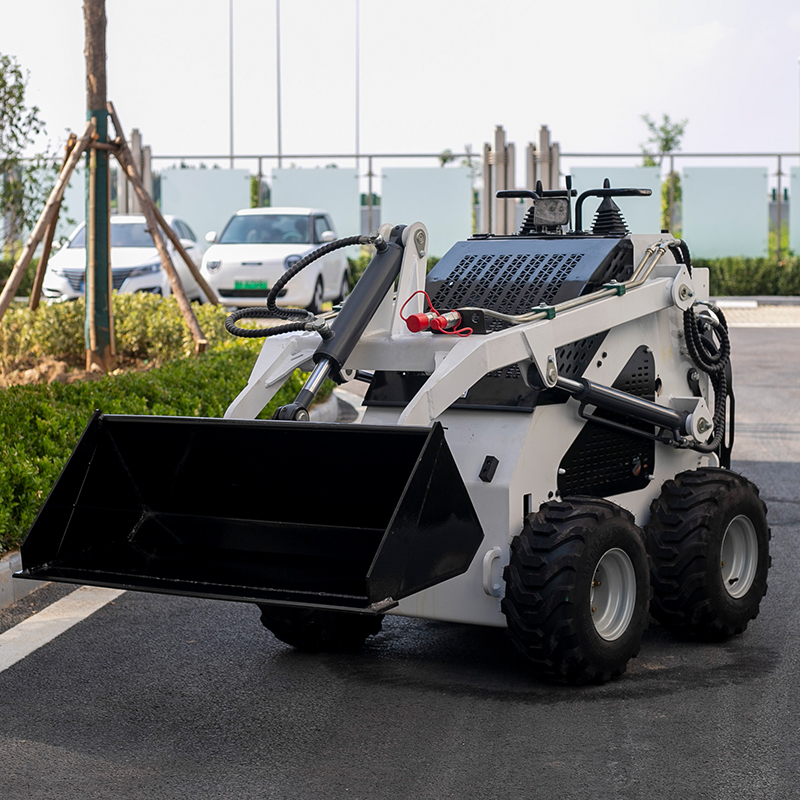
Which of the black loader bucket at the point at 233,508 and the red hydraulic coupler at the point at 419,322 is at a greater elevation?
the red hydraulic coupler at the point at 419,322

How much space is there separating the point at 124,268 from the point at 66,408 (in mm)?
12638

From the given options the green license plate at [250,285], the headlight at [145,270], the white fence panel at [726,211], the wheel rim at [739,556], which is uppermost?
the white fence panel at [726,211]

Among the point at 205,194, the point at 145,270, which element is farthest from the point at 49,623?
the point at 205,194

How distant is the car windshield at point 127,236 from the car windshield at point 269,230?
136cm

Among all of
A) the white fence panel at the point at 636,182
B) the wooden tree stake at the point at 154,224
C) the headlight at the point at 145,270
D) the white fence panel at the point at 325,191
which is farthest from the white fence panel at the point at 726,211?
the wooden tree stake at the point at 154,224

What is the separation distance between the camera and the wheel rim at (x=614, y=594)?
4598 millimetres

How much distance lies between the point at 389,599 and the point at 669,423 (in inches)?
75.9

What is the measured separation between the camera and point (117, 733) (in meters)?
4.09

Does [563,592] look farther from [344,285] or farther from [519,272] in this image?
[344,285]

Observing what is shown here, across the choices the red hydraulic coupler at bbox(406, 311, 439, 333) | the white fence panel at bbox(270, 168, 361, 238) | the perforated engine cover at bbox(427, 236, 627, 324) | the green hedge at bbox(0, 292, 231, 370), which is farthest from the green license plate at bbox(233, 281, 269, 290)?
the red hydraulic coupler at bbox(406, 311, 439, 333)

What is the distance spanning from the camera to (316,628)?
4953 millimetres

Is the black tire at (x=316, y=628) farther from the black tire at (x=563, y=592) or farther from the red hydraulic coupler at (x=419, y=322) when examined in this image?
the red hydraulic coupler at (x=419, y=322)

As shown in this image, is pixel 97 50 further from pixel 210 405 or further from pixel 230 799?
pixel 230 799

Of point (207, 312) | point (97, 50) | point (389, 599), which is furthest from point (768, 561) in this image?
point (207, 312)
